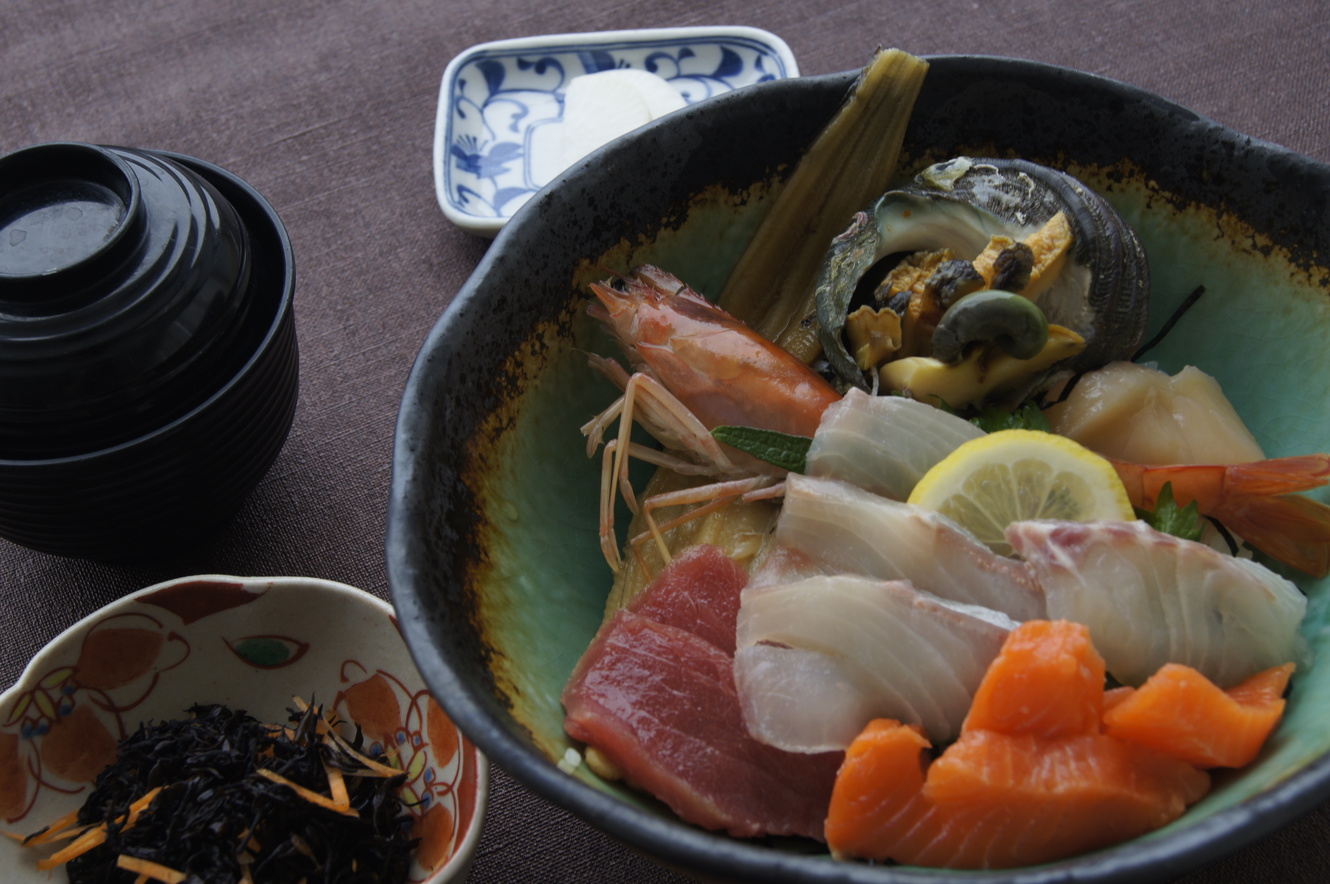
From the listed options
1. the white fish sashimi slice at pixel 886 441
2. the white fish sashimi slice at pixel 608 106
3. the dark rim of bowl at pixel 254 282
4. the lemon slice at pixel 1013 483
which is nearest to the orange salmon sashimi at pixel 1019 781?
the lemon slice at pixel 1013 483

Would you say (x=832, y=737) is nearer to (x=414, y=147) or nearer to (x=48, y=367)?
(x=48, y=367)

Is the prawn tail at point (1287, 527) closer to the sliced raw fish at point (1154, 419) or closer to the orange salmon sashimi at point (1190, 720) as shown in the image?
the sliced raw fish at point (1154, 419)

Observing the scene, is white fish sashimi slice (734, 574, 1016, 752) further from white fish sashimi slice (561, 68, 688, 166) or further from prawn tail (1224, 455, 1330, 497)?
white fish sashimi slice (561, 68, 688, 166)

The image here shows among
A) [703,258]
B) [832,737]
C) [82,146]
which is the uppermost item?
[82,146]

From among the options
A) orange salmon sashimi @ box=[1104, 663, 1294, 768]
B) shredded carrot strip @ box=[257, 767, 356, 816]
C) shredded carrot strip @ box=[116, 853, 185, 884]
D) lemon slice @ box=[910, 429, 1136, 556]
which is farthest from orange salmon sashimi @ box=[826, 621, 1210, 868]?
shredded carrot strip @ box=[116, 853, 185, 884]

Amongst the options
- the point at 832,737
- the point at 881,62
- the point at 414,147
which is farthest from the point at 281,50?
the point at 832,737
